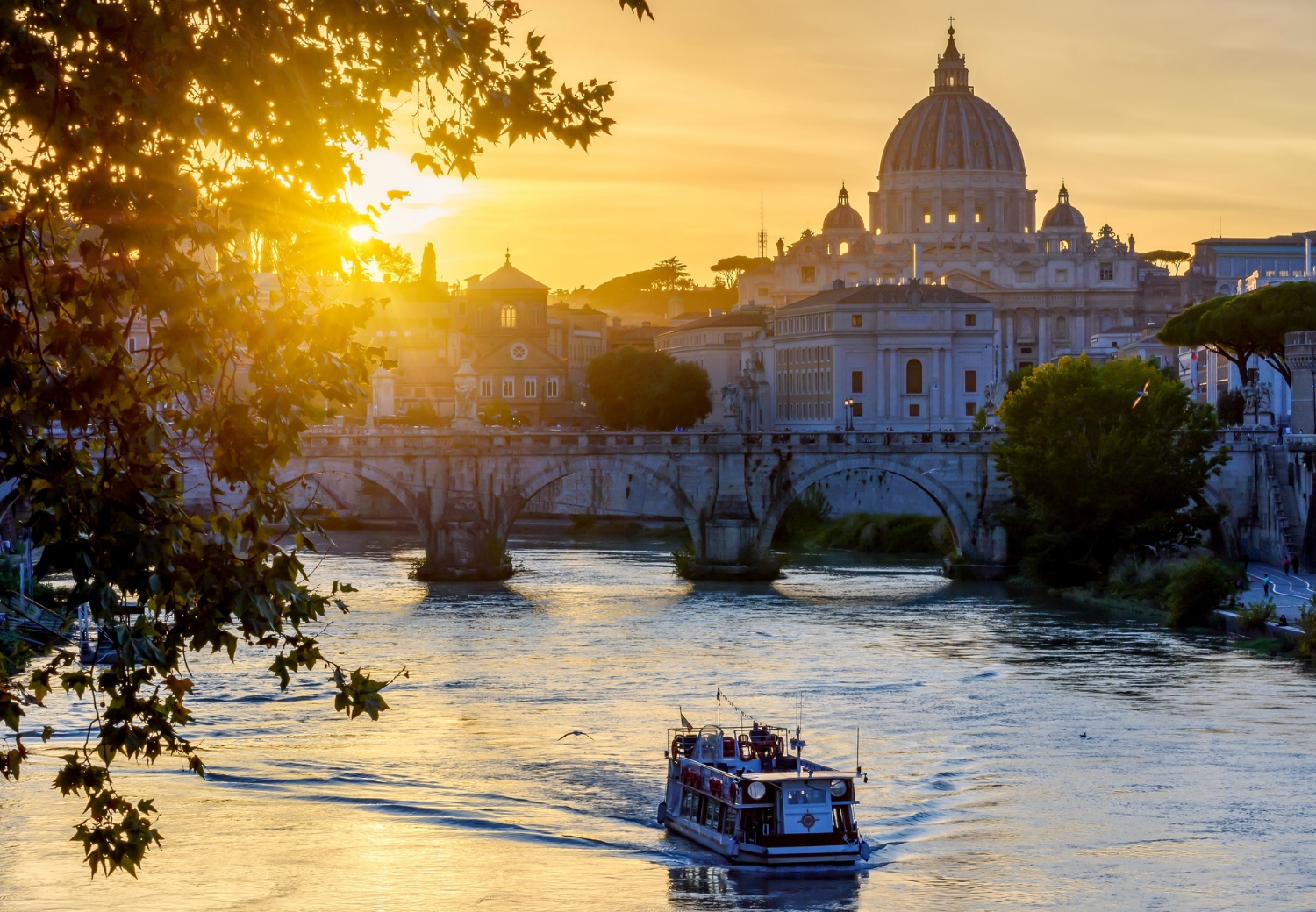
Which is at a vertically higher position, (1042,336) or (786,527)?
(1042,336)

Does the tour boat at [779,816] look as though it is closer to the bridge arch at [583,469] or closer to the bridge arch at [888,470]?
the bridge arch at [583,469]

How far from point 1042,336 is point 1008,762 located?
11828 centimetres

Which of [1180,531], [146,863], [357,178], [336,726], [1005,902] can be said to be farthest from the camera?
[1180,531]

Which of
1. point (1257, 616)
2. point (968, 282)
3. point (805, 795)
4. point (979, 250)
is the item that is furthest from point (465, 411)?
point (979, 250)

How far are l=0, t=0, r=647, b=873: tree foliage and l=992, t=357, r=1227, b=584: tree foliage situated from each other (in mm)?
40437

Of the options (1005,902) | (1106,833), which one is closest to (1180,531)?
(1106,833)

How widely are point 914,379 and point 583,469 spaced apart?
154 feet

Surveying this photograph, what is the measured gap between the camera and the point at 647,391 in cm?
10588

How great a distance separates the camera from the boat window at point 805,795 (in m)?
21.0

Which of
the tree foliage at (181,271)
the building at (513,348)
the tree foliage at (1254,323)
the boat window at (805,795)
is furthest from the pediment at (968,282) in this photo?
the tree foliage at (181,271)

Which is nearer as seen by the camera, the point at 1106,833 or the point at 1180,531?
the point at 1106,833

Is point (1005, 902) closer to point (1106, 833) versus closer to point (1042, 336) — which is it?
point (1106, 833)

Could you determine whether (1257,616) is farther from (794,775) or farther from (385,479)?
(385,479)

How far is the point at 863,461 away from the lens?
55812mm
